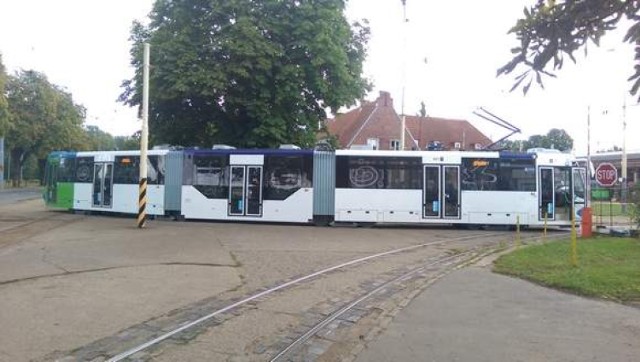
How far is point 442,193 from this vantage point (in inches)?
1031

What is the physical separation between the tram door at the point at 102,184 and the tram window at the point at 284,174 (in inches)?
334

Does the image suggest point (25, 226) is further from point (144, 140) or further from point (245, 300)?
point (245, 300)

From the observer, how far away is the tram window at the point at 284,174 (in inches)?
1061

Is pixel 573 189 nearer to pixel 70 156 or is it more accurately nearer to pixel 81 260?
pixel 81 260

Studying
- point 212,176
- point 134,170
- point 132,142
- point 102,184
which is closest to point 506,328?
point 212,176

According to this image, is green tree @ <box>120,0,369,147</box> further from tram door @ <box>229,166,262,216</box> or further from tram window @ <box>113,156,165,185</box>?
tram door @ <box>229,166,262,216</box>

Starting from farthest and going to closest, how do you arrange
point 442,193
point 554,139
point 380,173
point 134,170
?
point 554,139
point 134,170
point 380,173
point 442,193

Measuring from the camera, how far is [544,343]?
7773 mm

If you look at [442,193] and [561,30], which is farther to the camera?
[442,193]

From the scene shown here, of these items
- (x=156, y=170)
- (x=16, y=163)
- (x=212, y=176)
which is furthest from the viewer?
(x=16, y=163)

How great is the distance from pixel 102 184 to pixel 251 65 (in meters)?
9.30

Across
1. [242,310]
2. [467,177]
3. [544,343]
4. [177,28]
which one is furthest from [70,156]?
[544,343]

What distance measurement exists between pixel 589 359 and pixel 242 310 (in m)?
4.65

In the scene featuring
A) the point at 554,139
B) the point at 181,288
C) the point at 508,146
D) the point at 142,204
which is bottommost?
the point at 181,288
